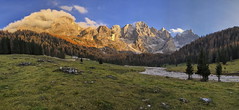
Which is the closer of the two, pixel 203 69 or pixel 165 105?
pixel 165 105

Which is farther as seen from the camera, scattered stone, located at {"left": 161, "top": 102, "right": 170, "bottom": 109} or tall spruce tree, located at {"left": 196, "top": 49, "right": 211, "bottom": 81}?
tall spruce tree, located at {"left": 196, "top": 49, "right": 211, "bottom": 81}

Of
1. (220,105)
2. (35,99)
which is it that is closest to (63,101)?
(35,99)

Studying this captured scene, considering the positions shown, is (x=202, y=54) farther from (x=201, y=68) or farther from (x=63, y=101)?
(x=63, y=101)

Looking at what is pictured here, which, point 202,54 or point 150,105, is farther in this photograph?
point 202,54

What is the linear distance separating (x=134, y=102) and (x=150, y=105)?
77.4 inches

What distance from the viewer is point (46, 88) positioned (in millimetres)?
21406

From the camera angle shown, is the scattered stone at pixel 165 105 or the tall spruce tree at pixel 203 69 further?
the tall spruce tree at pixel 203 69

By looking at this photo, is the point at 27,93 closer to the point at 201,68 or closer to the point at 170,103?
the point at 170,103

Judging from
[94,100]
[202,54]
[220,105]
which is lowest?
[220,105]

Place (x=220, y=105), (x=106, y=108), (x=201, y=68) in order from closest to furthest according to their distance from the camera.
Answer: (x=106, y=108) < (x=220, y=105) < (x=201, y=68)

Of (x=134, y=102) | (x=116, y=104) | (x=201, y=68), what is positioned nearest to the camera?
(x=116, y=104)

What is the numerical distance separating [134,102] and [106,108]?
434cm

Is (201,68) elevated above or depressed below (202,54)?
below

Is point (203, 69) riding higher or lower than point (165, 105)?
higher
